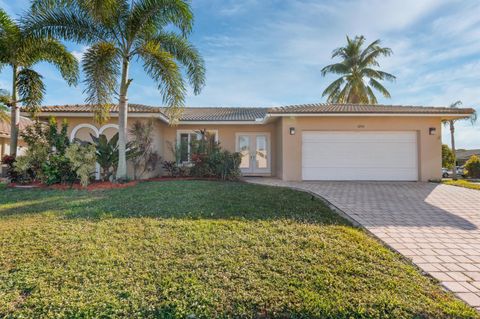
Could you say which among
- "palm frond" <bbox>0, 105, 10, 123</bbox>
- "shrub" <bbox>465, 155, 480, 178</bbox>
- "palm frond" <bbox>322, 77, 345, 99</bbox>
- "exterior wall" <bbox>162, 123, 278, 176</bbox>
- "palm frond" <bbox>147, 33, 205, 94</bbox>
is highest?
"palm frond" <bbox>322, 77, 345, 99</bbox>

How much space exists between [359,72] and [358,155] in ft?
56.6

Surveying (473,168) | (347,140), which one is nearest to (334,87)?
(473,168)

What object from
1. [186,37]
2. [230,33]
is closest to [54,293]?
[186,37]

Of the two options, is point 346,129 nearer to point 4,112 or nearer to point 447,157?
point 4,112

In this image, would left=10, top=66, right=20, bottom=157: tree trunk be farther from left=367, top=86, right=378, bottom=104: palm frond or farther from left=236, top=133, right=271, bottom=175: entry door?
left=367, top=86, right=378, bottom=104: palm frond

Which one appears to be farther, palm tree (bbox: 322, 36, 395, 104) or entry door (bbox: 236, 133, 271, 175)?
palm tree (bbox: 322, 36, 395, 104)

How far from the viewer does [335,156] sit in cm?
1398

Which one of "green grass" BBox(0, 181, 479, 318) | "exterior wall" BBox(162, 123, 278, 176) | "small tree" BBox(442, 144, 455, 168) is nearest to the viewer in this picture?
"green grass" BBox(0, 181, 479, 318)

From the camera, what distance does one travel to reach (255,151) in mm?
16984

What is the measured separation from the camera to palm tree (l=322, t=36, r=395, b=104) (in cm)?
2644

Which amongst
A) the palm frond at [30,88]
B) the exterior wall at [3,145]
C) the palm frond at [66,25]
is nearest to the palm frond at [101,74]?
the palm frond at [66,25]

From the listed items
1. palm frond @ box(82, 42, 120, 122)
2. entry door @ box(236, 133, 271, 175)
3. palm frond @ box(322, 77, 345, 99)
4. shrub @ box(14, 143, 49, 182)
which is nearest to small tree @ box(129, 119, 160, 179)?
palm frond @ box(82, 42, 120, 122)

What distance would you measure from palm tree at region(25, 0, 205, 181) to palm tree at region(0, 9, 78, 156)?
1.15 metres

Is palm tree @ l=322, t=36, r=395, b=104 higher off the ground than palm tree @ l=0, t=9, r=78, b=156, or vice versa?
palm tree @ l=322, t=36, r=395, b=104
